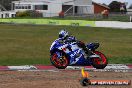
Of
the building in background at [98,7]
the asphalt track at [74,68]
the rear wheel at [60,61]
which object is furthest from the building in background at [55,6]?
the rear wheel at [60,61]

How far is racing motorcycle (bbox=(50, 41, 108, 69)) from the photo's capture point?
53.9 feet

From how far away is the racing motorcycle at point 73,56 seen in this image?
16.4m

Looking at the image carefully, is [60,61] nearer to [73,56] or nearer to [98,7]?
[73,56]

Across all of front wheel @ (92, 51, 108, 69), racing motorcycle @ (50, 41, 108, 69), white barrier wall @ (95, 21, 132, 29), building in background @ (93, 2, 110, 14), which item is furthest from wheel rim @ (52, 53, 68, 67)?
building in background @ (93, 2, 110, 14)

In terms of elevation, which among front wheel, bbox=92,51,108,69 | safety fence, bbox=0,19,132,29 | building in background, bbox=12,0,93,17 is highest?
building in background, bbox=12,0,93,17

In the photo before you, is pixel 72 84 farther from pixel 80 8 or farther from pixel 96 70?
pixel 80 8

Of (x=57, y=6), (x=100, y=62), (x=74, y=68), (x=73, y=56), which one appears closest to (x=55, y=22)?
(x=74, y=68)

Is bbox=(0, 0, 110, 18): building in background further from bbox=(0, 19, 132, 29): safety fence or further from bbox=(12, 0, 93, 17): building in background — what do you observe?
bbox=(0, 19, 132, 29): safety fence

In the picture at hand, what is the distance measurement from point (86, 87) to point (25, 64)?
28.2ft

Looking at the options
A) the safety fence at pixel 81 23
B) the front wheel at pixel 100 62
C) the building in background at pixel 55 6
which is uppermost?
the building in background at pixel 55 6

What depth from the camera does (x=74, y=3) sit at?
112938 mm

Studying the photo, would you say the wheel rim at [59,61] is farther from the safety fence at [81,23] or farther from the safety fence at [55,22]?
the safety fence at [55,22]

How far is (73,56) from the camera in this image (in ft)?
54.2

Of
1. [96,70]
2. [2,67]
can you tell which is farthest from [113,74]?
[2,67]
